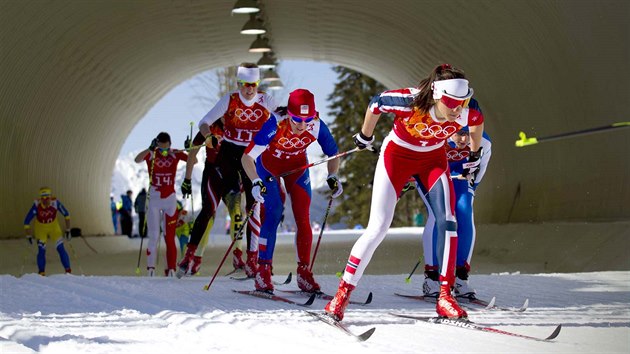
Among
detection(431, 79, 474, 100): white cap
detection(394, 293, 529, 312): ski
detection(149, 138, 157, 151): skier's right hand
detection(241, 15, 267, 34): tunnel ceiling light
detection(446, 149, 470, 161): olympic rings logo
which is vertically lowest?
detection(394, 293, 529, 312): ski

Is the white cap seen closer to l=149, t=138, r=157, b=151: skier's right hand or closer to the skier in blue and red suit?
the skier in blue and red suit

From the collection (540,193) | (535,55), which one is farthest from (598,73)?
(540,193)

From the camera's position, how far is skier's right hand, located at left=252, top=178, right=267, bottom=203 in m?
10.0

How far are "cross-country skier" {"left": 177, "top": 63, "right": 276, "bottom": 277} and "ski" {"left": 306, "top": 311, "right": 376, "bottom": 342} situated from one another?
11.9 feet

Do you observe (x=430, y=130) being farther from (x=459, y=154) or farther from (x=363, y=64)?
(x=363, y=64)

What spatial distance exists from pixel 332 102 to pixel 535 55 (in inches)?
1697

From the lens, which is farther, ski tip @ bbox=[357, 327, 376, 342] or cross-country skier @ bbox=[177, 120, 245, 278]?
cross-country skier @ bbox=[177, 120, 245, 278]

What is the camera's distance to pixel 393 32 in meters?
24.8

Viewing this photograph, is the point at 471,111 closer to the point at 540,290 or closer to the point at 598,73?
the point at 540,290

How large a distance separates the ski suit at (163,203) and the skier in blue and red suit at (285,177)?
506 centimetres

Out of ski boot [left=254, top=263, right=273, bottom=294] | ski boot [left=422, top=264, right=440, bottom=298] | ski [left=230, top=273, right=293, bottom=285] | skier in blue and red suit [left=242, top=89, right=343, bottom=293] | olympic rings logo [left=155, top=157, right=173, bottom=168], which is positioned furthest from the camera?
olympic rings logo [left=155, top=157, right=173, bottom=168]

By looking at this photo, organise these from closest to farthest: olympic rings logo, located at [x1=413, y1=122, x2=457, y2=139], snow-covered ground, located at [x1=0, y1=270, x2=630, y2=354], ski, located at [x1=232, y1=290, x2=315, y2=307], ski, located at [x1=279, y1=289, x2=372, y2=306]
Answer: snow-covered ground, located at [x1=0, y1=270, x2=630, y2=354] < olympic rings logo, located at [x1=413, y1=122, x2=457, y2=139] < ski, located at [x1=232, y1=290, x2=315, y2=307] < ski, located at [x1=279, y1=289, x2=372, y2=306]

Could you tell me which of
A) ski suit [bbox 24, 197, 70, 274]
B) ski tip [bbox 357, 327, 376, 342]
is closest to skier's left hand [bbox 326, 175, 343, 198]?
ski tip [bbox 357, 327, 376, 342]

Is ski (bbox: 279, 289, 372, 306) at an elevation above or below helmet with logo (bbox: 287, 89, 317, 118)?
below
